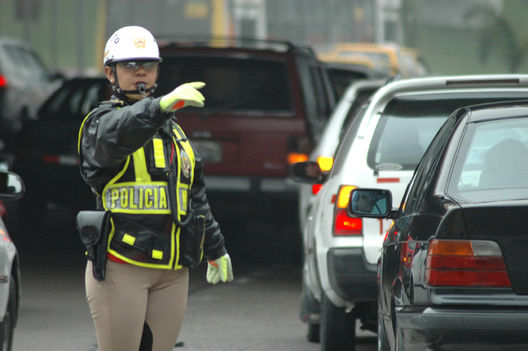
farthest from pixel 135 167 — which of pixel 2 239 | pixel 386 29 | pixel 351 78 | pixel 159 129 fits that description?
pixel 386 29

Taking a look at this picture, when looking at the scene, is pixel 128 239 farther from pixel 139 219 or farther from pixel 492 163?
pixel 492 163

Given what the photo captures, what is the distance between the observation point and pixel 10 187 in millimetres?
6203

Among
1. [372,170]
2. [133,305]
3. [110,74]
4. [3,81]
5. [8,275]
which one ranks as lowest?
[3,81]

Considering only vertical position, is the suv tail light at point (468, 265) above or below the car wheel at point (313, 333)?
above

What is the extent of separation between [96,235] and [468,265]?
51.0 inches

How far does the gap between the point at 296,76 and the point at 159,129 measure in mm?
7442

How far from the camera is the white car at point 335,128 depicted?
31.7 ft

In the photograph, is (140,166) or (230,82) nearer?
(140,166)

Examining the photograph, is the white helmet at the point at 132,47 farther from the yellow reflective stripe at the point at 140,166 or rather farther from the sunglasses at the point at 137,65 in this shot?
the yellow reflective stripe at the point at 140,166

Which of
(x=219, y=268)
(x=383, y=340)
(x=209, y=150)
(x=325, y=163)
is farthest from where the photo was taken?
(x=209, y=150)

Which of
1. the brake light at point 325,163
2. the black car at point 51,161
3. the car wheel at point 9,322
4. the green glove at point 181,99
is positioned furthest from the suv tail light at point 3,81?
the green glove at point 181,99

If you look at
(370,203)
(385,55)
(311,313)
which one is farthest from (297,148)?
(385,55)

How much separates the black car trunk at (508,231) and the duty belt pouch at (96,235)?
1.25 meters

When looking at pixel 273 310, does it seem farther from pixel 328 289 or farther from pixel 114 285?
pixel 114 285
